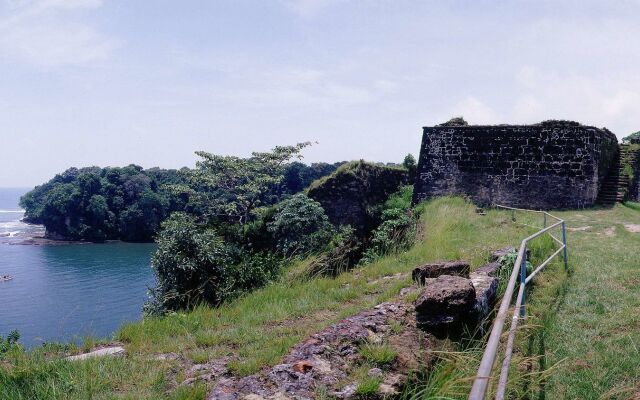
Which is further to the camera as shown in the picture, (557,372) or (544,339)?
(544,339)

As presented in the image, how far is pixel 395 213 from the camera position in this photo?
17031 mm

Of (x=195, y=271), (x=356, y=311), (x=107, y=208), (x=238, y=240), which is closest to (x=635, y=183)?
(x=238, y=240)

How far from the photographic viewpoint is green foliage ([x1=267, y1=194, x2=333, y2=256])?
46.3 ft

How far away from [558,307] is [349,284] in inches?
113

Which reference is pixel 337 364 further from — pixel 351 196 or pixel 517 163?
pixel 517 163

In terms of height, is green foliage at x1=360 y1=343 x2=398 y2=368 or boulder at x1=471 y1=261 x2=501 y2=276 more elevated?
boulder at x1=471 y1=261 x2=501 y2=276

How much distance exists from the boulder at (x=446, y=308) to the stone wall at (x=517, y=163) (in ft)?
41.9

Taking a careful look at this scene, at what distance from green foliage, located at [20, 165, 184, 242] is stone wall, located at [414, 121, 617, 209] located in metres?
46.5

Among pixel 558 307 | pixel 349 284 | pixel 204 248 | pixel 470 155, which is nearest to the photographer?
pixel 558 307

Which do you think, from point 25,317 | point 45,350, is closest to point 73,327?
point 25,317

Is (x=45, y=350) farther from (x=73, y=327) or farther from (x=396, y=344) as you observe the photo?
(x=73, y=327)

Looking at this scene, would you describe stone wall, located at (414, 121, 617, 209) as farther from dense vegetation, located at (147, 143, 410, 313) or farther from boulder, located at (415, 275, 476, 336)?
boulder, located at (415, 275, 476, 336)

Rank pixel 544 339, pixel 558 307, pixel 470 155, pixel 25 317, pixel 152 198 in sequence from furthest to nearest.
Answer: pixel 152 198, pixel 25 317, pixel 470 155, pixel 558 307, pixel 544 339

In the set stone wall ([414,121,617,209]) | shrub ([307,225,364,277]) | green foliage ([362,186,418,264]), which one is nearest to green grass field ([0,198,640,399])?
shrub ([307,225,364,277])
